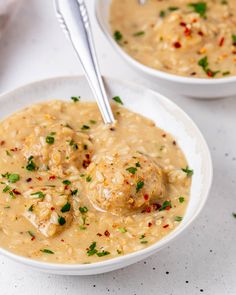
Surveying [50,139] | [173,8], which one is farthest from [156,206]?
[173,8]

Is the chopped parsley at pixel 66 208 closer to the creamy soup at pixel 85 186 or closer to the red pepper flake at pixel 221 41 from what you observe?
the creamy soup at pixel 85 186

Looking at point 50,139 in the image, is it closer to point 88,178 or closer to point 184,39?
point 88,178

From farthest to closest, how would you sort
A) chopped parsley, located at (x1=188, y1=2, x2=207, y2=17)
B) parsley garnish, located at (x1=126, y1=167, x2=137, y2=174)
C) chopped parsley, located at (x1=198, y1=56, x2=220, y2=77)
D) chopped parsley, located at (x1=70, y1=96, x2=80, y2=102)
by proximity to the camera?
chopped parsley, located at (x1=188, y1=2, x2=207, y2=17) < chopped parsley, located at (x1=198, y1=56, x2=220, y2=77) < chopped parsley, located at (x1=70, y1=96, x2=80, y2=102) < parsley garnish, located at (x1=126, y1=167, x2=137, y2=174)

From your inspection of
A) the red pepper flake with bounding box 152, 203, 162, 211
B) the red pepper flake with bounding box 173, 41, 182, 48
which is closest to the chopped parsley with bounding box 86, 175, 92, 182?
the red pepper flake with bounding box 152, 203, 162, 211

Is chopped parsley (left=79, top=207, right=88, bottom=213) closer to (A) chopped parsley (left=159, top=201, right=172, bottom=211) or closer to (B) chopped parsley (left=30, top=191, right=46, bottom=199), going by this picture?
(B) chopped parsley (left=30, top=191, right=46, bottom=199)

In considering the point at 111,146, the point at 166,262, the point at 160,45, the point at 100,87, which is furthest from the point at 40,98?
the point at 166,262

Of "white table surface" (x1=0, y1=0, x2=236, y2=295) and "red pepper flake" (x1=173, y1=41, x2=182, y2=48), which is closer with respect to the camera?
"white table surface" (x1=0, y1=0, x2=236, y2=295)
